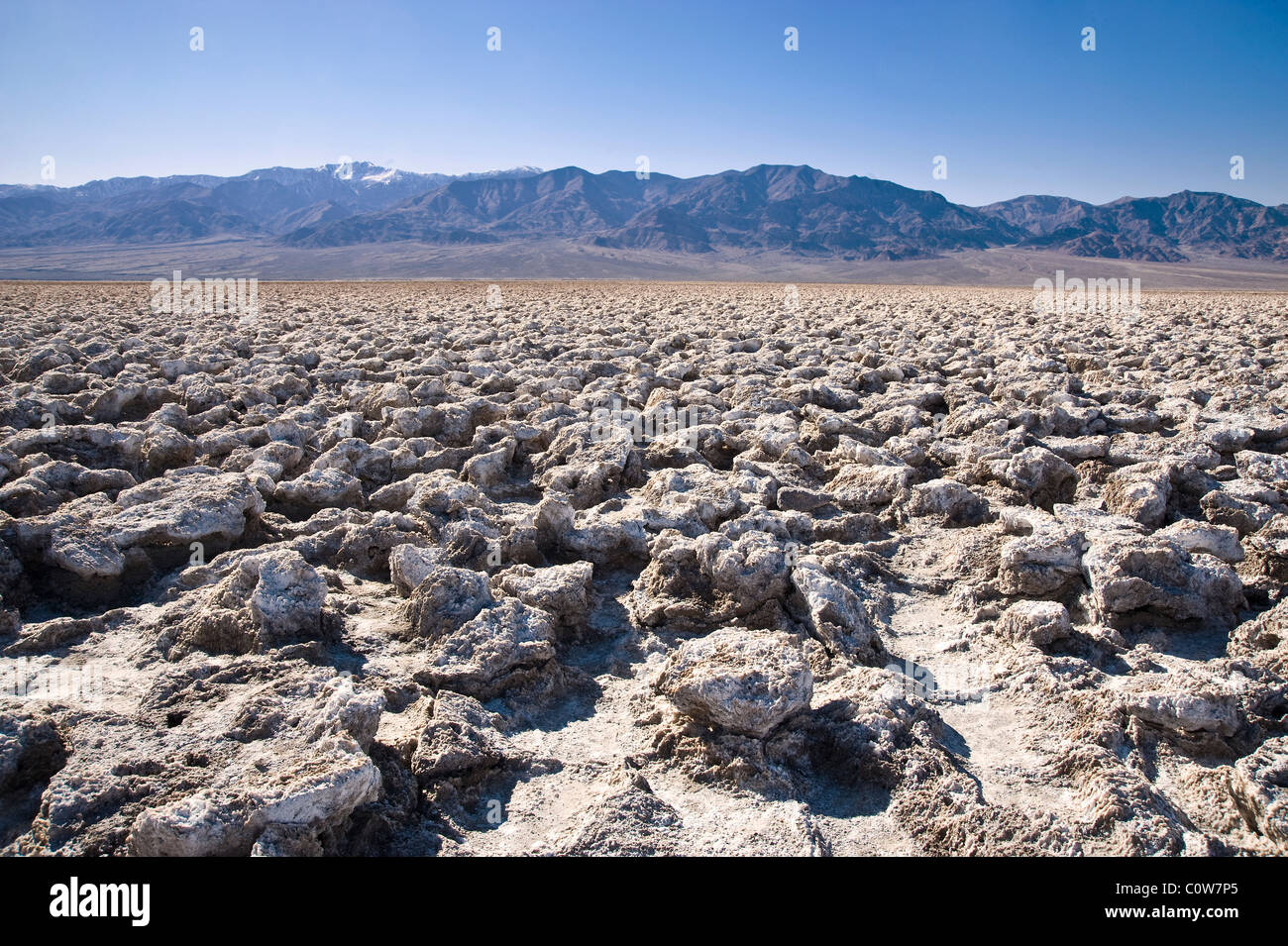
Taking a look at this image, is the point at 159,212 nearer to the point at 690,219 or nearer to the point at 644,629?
the point at 690,219

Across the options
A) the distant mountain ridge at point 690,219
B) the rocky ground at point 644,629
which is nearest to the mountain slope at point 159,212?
the distant mountain ridge at point 690,219

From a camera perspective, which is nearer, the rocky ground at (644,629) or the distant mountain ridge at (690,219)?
the rocky ground at (644,629)

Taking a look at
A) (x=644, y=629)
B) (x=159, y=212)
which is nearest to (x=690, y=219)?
(x=159, y=212)

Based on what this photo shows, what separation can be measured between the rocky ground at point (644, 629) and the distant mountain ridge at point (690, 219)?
369 ft

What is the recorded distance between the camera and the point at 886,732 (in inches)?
87.4

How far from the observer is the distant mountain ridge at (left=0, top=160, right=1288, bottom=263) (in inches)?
4719

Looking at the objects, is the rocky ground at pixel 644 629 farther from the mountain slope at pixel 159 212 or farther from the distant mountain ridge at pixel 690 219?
the mountain slope at pixel 159 212

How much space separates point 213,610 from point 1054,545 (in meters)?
3.40

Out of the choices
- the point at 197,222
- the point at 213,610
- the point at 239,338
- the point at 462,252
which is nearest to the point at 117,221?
the point at 197,222

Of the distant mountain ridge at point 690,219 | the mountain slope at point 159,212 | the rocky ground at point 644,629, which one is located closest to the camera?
the rocky ground at point 644,629

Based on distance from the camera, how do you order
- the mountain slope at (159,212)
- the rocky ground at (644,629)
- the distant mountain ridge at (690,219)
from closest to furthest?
1. the rocky ground at (644,629)
2. the distant mountain ridge at (690,219)
3. the mountain slope at (159,212)

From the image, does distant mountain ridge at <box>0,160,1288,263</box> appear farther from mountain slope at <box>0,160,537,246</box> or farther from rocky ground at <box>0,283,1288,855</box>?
rocky ground at <box>0,283,1288,855</box>

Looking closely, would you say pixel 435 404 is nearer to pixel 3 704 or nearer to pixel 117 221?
pixel 3 704

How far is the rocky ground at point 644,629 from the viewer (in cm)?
193
